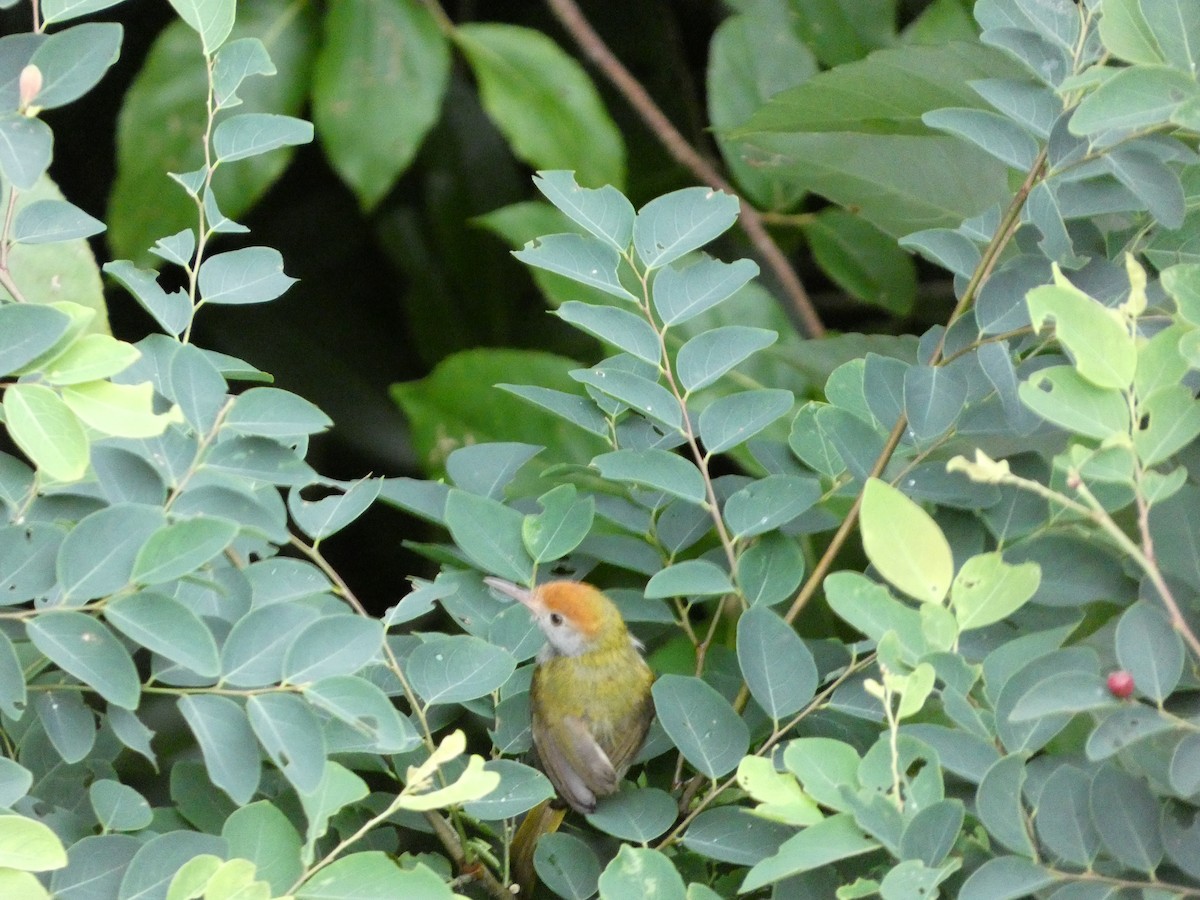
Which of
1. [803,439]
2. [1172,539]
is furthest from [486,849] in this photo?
[1172,539]

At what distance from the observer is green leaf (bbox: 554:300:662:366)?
1.03m

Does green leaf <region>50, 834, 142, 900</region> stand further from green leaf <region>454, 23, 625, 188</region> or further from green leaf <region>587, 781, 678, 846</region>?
green leaf <region>454, 23, 625, 188</region>

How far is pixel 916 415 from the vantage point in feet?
3.09

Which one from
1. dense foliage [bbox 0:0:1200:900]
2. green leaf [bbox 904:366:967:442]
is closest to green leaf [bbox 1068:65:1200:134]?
dense foliage [bbox 0:0:1200:900]

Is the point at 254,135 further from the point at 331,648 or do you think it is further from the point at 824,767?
the point at 824,767

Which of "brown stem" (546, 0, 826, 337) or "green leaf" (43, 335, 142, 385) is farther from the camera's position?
"brown stem" (546, 0, 826, 337)

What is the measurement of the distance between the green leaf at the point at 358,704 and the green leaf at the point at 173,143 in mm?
1431

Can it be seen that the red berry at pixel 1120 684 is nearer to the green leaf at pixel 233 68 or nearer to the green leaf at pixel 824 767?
the green leaf at pixel 824 767

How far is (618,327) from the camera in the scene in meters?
1.06

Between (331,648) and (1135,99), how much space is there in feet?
1.96

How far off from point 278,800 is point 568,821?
0.46 metres

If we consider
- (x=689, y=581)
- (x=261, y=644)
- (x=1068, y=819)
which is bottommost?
(x=1068, y=819)

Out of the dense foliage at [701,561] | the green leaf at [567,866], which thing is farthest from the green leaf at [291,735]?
the green leaf at [567,866]

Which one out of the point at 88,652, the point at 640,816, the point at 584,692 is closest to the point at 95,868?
the point at 88,652
